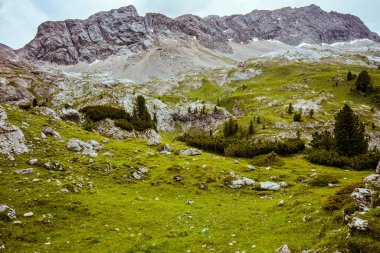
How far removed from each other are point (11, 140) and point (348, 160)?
54.6 metres

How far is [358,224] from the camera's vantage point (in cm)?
1593

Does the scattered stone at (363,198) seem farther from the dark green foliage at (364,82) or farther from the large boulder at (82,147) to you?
the dark green foliage at (364,82)

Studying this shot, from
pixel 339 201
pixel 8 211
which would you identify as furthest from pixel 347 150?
pixel 8 211

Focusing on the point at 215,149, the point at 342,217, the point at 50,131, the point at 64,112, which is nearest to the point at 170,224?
the point at 342,217

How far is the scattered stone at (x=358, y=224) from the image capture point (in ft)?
51.6

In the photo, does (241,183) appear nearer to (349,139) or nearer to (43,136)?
(43,136)

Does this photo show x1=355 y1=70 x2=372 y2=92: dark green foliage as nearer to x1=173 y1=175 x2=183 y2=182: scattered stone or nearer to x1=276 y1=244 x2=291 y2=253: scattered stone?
x1=173 y1=175 x2=183 y2=182: scattered stone

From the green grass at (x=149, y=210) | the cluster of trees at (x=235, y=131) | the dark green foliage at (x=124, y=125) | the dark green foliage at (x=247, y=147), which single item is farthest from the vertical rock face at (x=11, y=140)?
the cluster of trees at (x=235, y=131)

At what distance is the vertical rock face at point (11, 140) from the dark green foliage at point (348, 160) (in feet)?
167

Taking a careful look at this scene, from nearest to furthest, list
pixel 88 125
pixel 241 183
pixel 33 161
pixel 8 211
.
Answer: pixel 8 211 < pixel 33 161 < pixel 241 183 < pixel 88 125

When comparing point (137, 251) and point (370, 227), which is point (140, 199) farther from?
point (370, 227)

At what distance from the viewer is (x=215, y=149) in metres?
77.6

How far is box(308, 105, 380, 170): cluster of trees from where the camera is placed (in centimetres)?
5503

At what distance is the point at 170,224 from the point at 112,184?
43.0 feet
